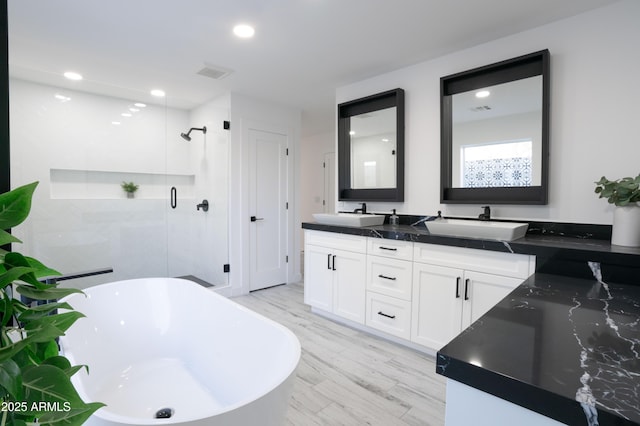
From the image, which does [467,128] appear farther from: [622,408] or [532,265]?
[622,408]

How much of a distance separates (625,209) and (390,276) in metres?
1.52

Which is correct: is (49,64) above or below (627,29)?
above

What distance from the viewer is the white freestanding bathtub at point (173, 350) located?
161 centimetres

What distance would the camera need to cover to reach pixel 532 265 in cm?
188

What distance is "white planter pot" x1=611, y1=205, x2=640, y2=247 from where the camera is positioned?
69.0 inches

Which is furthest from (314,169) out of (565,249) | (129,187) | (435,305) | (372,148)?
(565,249)

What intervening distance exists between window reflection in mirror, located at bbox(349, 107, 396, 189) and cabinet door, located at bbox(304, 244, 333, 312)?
0.86 meters

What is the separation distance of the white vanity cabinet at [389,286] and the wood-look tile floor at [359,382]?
183 millimetres

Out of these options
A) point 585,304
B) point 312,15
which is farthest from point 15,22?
point 585,304

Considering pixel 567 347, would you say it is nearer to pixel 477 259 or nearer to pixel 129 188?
pixel 477 259

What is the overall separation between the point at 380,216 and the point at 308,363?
1.51 m

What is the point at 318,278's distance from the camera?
3189 millimetres

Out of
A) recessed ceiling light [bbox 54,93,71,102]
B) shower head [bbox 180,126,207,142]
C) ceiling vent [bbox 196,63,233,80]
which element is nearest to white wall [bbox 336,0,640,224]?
ceiling vent [bbox 196,63,233,80]

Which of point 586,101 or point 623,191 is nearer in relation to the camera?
point 623,191
